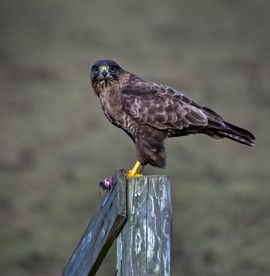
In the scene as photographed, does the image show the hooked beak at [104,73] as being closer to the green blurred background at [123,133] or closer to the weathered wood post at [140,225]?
the weathered wood post at [140,225]

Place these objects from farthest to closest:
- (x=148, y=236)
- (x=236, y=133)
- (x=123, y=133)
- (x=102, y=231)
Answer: (x=123, y=133), (x=236, y=133), (x=102, y=231), (x=148, y=236)

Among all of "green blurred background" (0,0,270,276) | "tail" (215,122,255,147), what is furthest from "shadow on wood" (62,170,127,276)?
"green blurred background" (0,0,270,276)

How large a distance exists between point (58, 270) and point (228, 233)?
2.85 m

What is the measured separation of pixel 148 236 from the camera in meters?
4.61

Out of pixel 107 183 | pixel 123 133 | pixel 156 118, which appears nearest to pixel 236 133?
pixel 156 118

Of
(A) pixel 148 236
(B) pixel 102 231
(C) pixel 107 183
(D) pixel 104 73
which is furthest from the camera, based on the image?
(D) pixel 104 73

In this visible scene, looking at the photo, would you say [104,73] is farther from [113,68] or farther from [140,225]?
[140,225]

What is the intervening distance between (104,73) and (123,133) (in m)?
11.4

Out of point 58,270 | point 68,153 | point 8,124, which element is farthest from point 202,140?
point 58,270

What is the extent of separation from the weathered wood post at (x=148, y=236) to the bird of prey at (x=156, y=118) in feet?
5.82

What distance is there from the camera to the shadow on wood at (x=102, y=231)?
15.3ft

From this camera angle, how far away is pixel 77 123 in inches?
771

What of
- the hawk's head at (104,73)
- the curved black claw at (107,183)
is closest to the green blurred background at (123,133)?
the hawk's head at (104,73)

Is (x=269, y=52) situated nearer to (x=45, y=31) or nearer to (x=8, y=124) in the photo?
(x=45, y=31)
